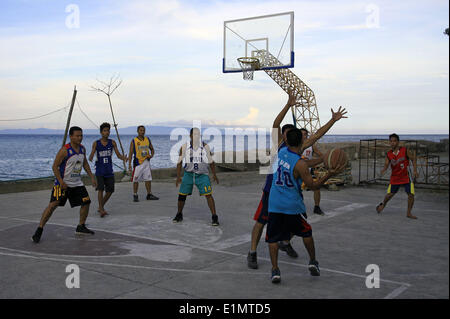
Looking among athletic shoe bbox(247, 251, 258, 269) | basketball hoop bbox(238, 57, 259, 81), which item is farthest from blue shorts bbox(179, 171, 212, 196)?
basketball hoop bbox(238, 57, 259, 81)

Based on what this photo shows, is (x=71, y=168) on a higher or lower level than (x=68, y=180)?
higher

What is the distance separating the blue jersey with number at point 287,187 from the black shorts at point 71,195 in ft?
12.3

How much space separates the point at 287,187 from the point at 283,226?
49 centimetres

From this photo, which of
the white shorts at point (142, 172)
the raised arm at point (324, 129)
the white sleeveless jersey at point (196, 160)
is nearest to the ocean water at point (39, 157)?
the white shorts at point (142, 172)

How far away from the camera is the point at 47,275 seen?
5547mm

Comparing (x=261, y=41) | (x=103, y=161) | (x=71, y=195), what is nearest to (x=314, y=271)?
(x=71, y=195)

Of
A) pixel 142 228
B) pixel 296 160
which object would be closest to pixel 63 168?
pixel 142 228

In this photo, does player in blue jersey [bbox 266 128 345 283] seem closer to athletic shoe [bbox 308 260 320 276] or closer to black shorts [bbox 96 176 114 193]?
athletic shoe [bbox 308 260 320 276]

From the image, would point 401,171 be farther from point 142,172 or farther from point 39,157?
point 39,157

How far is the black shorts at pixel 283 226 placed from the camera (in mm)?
5322

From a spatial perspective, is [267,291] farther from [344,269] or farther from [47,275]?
[47,275]

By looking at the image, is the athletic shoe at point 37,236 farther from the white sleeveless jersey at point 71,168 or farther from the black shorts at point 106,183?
the black shorts at point 106,183

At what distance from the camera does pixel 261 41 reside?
75.0 feet
